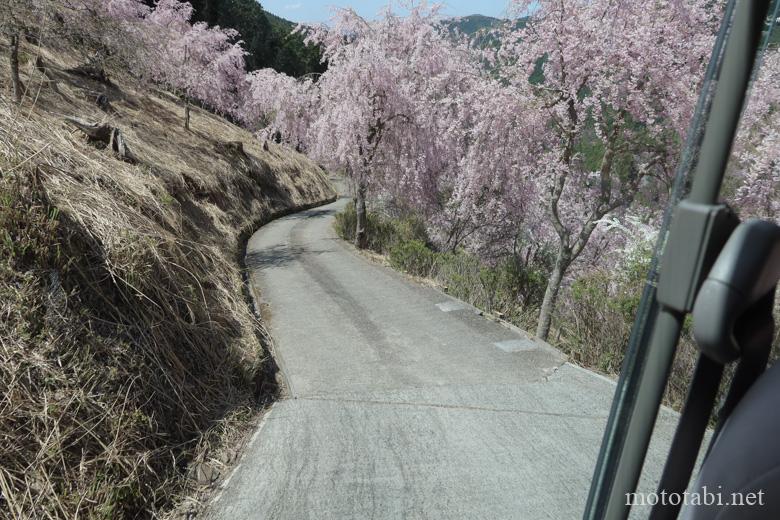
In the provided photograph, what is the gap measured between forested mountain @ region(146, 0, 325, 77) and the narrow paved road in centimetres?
4070

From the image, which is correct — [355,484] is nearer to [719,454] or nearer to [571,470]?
[571,470]

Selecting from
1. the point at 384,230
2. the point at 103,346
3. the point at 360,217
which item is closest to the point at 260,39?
the point at 384,230

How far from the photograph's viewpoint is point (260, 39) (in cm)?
4744

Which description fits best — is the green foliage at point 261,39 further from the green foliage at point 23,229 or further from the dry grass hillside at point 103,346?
the green foliage at point 23,229

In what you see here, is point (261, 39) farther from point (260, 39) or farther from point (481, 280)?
point (481, 280)

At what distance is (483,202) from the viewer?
11289mm

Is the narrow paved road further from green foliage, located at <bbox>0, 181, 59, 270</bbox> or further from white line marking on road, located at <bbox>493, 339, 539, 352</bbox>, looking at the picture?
green foliage, located at <bbox>0, 181, 59, 270</bbox>

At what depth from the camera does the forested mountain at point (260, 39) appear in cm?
4194

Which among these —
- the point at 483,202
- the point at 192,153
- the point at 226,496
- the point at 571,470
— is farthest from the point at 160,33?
the point at 571,470

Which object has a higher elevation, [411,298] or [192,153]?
[192,153]

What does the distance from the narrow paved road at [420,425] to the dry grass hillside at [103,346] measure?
471 mm

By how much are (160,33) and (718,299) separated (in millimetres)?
17364

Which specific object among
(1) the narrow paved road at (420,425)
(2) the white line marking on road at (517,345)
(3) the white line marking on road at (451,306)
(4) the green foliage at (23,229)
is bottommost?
(1) the narrow paved road at (420,425)

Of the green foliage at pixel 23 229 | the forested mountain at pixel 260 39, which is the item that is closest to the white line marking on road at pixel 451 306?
the green foliage at pixel 23 229
